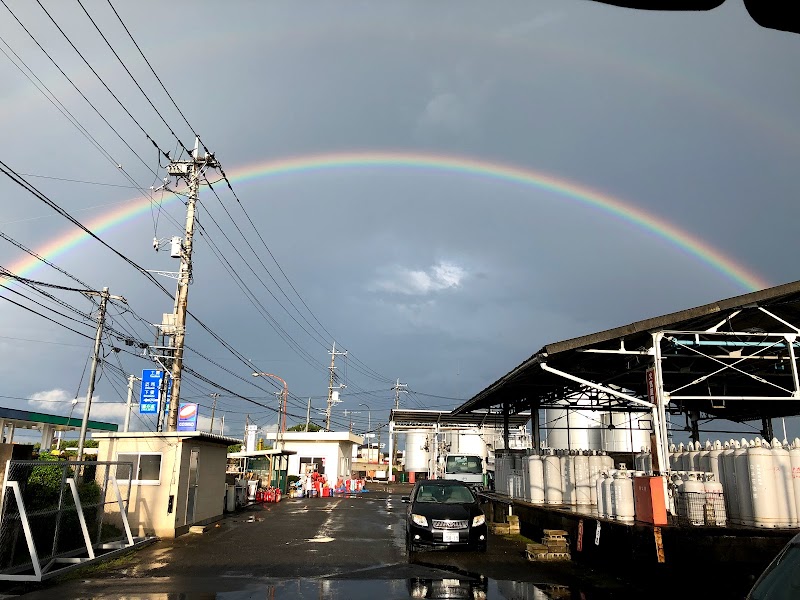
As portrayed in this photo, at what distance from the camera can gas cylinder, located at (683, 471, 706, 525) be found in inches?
411

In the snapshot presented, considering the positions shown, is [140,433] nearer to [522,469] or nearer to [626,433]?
[522,469]

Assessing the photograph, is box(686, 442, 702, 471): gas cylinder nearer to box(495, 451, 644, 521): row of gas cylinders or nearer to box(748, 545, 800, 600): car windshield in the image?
box(495, 451, 644, 521): row of gas cylinders

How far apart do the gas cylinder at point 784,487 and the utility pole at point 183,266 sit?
17944 mm

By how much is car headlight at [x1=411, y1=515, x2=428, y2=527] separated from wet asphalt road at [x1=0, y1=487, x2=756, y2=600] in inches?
28.1

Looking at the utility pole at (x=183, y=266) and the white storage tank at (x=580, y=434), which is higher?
the utility pole at (x=183, y=266)

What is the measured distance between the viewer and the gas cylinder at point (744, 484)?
1042 cm

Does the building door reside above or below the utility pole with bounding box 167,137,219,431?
below

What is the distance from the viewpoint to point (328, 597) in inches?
370

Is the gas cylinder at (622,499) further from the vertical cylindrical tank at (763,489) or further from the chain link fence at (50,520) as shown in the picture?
the chain link fence at (50,520)

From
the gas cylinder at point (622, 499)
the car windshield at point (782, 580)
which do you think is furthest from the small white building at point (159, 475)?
the car windshield at point (782, 580)

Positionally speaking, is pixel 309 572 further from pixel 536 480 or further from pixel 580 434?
pixel 580 434

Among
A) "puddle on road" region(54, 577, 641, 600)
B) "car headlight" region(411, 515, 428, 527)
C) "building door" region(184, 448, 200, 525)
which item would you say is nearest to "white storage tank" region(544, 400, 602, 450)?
"building door" region(184, 448, 200, 525)

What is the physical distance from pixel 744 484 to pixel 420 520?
665 centimetres

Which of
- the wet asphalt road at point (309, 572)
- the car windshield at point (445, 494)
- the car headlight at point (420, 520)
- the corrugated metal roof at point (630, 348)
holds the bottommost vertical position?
the wet asphalt road at point (309, 572)
